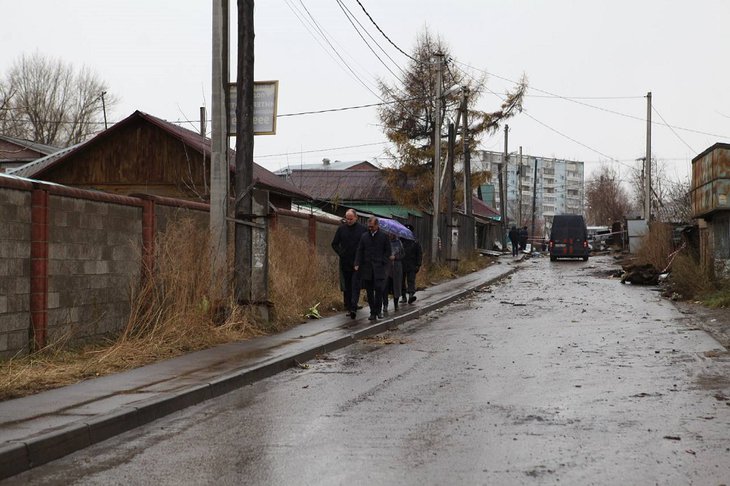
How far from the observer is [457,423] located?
269 inches

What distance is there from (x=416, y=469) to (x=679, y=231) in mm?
25206

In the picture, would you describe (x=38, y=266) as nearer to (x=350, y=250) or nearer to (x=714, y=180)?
(x=350, y=250)

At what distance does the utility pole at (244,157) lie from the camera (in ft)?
42.5

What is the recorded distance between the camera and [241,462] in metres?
5.68

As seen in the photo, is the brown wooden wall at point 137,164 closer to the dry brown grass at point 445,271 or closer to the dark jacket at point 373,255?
the dry brown grass at point 445,271

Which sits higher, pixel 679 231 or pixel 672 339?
pixel 679 231

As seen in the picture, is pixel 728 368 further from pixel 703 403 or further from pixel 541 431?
pixel 541 431

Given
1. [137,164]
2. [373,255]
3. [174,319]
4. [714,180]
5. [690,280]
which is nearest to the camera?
[174,319]

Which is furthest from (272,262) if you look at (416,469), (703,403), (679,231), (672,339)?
(679,231)

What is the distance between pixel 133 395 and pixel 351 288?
833 cm

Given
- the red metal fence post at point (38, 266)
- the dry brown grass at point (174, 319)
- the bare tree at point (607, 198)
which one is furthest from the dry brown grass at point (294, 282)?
the bare tree at point (607, 198)

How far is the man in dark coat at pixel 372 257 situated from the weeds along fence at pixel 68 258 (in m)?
4.02

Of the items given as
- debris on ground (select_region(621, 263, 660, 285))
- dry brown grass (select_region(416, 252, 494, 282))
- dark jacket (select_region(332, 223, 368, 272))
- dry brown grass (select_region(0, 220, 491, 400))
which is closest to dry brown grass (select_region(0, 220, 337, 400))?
dry brown grass (select_region(0, 220, 491, 400))

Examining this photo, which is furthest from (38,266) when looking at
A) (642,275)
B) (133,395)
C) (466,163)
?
(466,163)
